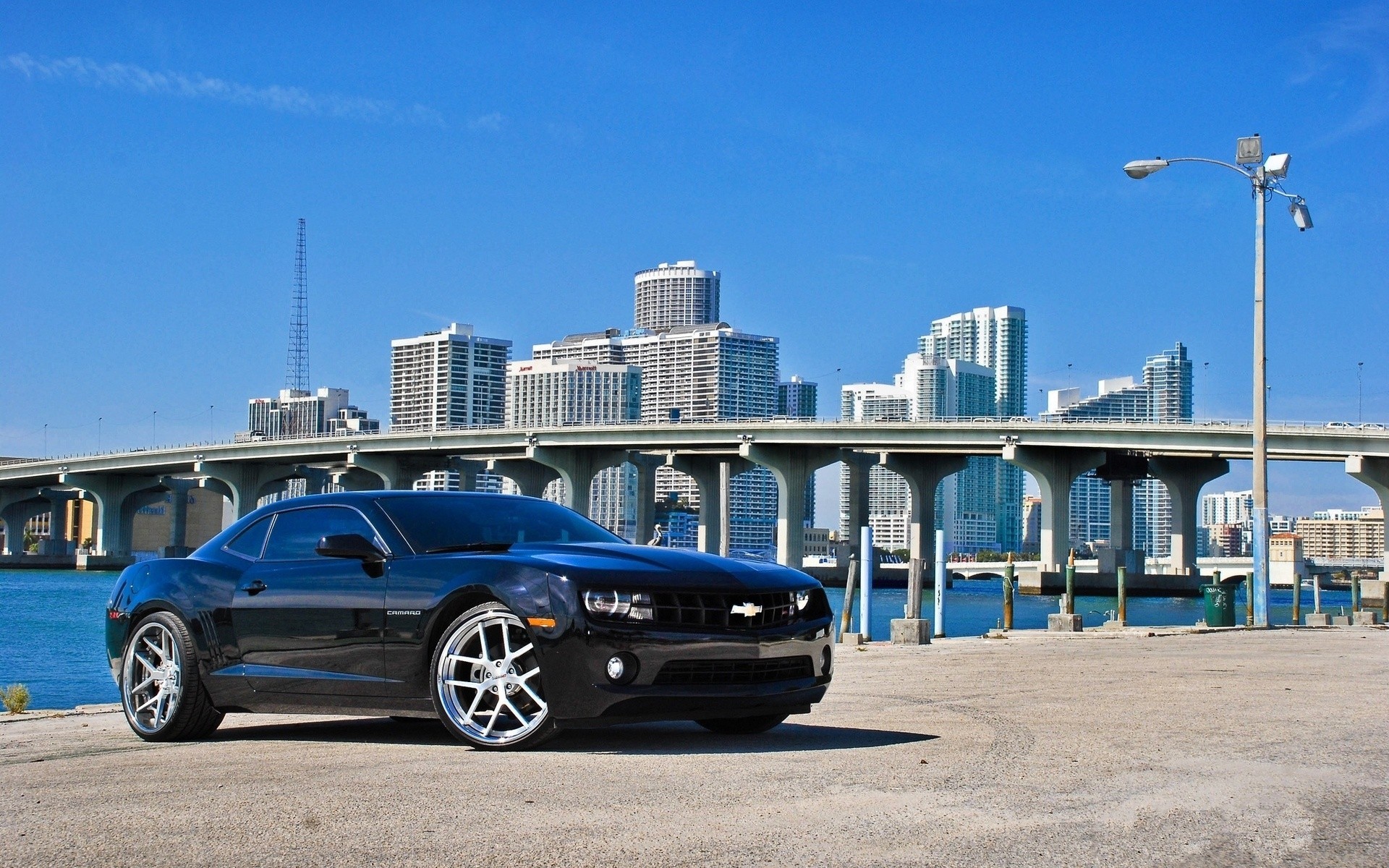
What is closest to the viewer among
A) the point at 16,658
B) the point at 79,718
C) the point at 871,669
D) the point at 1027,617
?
the point at 79,718

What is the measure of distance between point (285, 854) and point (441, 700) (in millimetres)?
2598

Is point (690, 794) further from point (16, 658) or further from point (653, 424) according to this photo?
point (653, 424)

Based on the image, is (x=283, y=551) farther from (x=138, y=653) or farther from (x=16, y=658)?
(x=16, y=658)

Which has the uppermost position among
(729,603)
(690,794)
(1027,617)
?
(729,603)

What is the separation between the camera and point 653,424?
4026 inches

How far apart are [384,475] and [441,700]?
11227cm

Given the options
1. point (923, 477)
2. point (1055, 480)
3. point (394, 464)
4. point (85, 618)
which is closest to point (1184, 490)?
point (1055, 480)

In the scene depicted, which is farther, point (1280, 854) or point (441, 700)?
point (441, 700)

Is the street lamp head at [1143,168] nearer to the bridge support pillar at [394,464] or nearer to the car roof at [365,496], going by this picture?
the car roof at [365,496]

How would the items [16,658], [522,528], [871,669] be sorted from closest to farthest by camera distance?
[522,528] → [871,669] → [16,658]

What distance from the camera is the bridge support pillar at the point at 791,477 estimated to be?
101 m

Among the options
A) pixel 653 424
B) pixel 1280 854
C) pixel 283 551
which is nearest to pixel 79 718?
pixel 283 551

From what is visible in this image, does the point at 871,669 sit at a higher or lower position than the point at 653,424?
lower

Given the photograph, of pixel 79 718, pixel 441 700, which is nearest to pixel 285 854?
pixel 441 700
